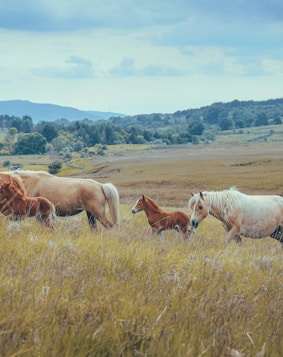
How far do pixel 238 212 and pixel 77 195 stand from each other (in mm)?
4651

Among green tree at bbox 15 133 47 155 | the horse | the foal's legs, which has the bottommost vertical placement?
green tree at bbox 15 133 47 155

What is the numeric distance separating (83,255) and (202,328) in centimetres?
243

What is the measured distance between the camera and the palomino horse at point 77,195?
50.1 ft

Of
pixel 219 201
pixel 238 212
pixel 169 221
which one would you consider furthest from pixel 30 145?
pixel 238 212

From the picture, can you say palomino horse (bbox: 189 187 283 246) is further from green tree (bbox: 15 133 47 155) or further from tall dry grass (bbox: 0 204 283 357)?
green tree (bbox: 15 133 47 155)

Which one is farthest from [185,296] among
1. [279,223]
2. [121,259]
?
[279,223]

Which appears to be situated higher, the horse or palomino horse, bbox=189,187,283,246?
the horse

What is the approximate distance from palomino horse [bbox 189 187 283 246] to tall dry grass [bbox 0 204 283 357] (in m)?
8.67

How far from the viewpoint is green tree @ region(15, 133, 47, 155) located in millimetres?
188625

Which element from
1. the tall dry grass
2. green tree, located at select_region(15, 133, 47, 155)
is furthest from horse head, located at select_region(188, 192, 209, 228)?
green tree, located at select_region(15, 133, 47, 155)

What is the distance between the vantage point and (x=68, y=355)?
3516 millimetres

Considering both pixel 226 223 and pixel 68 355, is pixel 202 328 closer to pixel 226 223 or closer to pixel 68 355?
pixel 68 355

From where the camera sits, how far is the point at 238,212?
15445 millimetres

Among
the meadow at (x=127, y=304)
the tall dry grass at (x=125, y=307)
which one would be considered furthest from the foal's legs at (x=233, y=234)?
the tall dry grass at (x=125, y=307)
